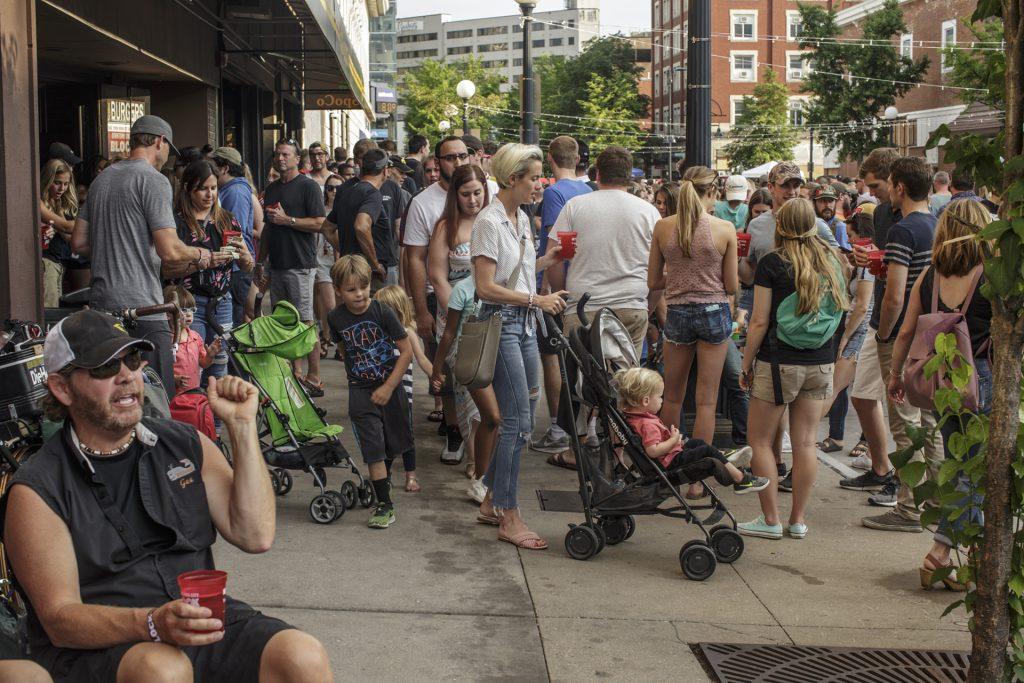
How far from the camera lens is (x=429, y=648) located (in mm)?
4957

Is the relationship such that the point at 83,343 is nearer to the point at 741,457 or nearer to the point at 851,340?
the point at 741,457

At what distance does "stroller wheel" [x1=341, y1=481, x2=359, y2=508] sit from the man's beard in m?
3.85

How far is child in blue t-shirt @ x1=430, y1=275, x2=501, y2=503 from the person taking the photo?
689 cm

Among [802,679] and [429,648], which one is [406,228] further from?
[802,679]

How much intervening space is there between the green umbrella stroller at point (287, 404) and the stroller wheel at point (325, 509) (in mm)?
124

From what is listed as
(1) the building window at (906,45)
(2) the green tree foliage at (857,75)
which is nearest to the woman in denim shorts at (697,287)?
(2) the green tree foliage at (857,75)

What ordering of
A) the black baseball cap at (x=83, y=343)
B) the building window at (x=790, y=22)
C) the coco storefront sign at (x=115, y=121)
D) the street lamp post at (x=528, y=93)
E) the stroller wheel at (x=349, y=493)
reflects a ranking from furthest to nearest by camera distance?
1. the building window at (x=790, y=22)
2. the street lamp post at (x=528, y=93)
3. the coco storefront sign at (x=115, y=121)
4. the stroller wheel at (x=349, y=493)
5. the black baseball cap at (x=83, y=343)

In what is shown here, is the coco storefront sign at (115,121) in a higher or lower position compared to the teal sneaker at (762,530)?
higher

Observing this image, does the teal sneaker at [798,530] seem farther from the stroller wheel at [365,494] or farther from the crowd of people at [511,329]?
the stroller wheel at [365,494]

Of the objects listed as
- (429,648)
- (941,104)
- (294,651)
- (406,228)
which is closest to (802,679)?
(429,648)

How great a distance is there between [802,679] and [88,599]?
284 cm

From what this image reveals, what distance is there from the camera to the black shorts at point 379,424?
6898mm

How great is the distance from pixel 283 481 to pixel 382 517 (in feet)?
3.13

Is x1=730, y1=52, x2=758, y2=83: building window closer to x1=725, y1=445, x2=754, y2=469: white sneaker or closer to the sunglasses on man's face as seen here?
x1=725, y1=445, x2=754, y2=469: white sneaker
